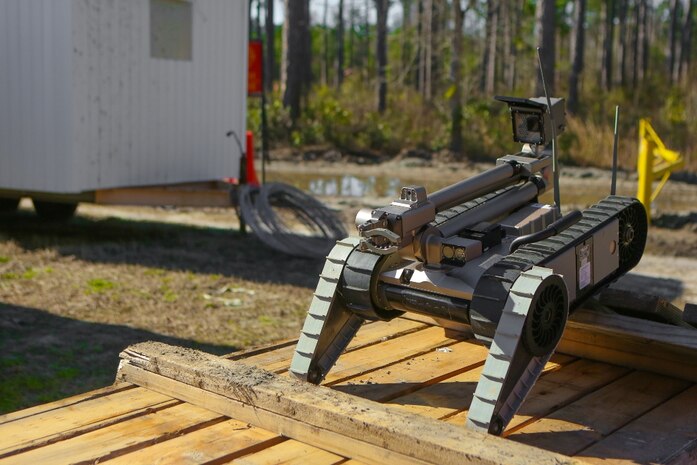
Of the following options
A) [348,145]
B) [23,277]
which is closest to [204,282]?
[23,277]

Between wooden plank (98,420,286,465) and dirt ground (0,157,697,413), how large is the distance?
109 inches

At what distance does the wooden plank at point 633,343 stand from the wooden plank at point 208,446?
1.42 m

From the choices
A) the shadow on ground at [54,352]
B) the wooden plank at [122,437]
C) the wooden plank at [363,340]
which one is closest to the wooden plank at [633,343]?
the wooden plank at [363,340]

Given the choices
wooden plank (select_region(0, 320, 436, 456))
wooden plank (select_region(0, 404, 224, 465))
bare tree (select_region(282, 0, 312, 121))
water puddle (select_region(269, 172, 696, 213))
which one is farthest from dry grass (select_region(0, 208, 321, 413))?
bare tree (select_region(282, 0, 312, 121))

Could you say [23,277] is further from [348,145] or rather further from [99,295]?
[348,145]

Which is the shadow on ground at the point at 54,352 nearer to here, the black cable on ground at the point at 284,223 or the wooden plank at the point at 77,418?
the wooden plank at the point at 77,418

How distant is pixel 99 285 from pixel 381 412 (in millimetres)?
6292

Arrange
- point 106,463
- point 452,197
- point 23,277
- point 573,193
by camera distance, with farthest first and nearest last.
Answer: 1. point 573,193
2. point 23,277
3. point 452,197
4. point 106,463

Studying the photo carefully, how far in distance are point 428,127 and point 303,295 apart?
58.0ft

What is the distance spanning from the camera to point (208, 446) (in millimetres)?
2799

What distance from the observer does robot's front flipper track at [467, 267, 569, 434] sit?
2770 millimetres

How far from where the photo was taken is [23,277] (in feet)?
28.8

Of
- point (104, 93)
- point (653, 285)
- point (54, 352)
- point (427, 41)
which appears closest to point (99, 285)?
point (54, 352)

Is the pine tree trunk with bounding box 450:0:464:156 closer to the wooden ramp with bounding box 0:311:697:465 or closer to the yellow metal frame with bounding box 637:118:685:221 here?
the yellow metal frame with bounding box 637:118:685:221
